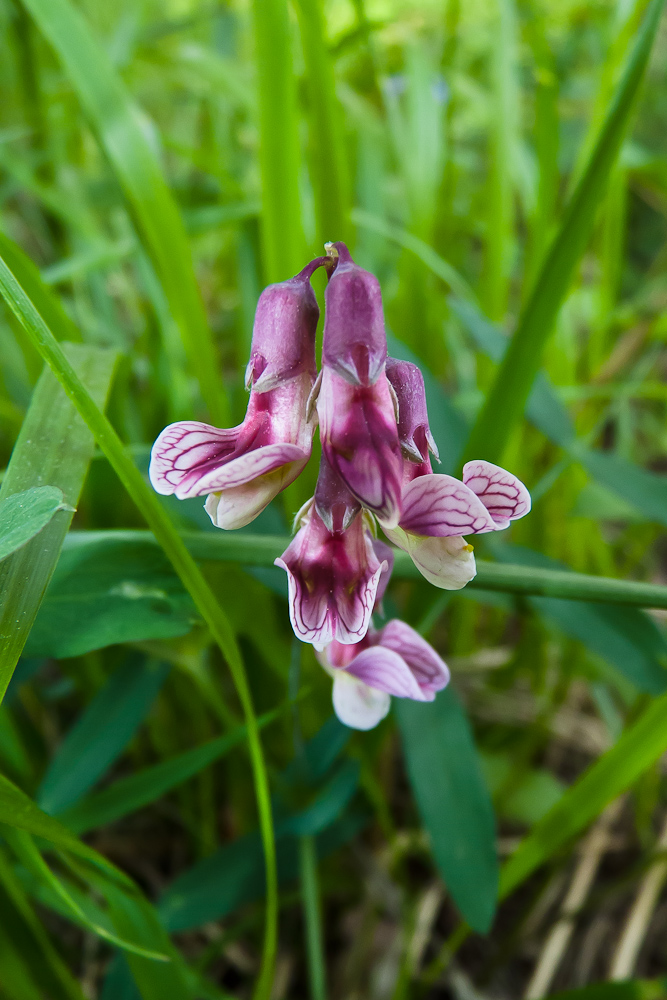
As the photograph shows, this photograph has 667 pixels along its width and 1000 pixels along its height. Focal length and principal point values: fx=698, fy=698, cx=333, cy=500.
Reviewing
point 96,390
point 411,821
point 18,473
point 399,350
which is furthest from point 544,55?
point 411,821

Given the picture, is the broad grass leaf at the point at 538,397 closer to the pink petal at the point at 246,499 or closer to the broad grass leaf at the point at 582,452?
the broad grass leaf at the point at 582,452

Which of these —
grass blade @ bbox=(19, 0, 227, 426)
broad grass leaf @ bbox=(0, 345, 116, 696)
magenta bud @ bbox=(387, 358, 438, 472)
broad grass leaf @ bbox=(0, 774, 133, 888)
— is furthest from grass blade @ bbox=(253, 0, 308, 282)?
A: broad grass leaf @ bbox=(0, 774, 133, 888)

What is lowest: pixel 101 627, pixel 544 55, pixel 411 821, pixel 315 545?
pixel 411 821

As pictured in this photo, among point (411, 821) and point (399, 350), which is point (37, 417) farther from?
point (411, 821)

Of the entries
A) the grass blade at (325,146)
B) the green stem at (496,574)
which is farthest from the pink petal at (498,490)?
the grass blade at (325,146)

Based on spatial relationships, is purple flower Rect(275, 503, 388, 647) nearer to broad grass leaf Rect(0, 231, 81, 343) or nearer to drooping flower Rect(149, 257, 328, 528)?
drooping flower Rect(149, 257, 328, 528)

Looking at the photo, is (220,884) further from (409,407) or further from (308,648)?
(409,407)

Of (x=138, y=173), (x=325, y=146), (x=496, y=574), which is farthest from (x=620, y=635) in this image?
(x=138, y=173)
